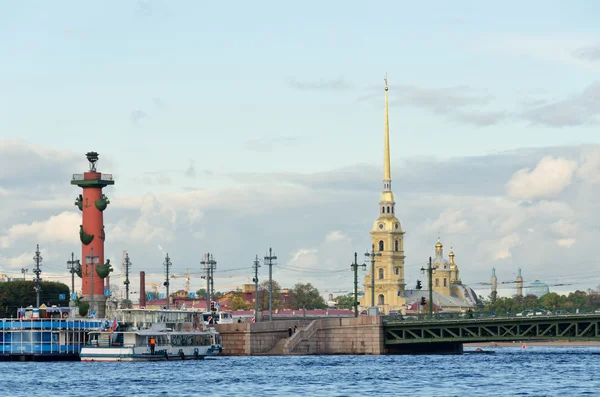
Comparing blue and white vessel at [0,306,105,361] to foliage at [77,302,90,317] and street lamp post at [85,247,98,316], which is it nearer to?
foliage at [77,302,90,317]

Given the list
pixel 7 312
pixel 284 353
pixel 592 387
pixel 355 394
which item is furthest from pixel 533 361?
pixel 7 312

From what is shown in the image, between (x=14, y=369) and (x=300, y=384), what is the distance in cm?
3186

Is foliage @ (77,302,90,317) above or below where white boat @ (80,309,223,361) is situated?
above

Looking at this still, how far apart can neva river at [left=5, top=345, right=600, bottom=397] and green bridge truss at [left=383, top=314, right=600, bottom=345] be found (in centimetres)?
456

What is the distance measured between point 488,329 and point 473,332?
3.72 metres

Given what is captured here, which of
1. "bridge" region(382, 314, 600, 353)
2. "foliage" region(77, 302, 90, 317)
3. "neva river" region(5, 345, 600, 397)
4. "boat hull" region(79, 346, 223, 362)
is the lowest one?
"neva river" region(5, 345, 600, 397)

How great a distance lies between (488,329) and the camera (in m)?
133

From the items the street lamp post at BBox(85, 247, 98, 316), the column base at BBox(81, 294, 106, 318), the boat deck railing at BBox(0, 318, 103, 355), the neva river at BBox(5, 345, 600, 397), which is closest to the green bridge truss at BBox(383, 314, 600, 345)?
the neva river at BBox(5, 345, 600, 397)

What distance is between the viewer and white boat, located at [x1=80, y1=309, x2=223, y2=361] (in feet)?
397

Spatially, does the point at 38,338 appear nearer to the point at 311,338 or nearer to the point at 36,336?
the point at 36,336

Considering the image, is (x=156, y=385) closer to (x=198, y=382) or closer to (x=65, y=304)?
(x=198, y=382)

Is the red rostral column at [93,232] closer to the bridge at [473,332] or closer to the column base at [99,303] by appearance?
the column base at [99,303]

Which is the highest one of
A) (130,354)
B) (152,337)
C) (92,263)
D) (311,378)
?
(92,263)

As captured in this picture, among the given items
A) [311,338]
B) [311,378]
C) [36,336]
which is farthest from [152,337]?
[311,378]
